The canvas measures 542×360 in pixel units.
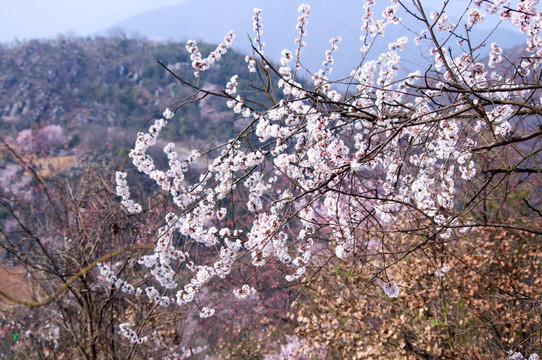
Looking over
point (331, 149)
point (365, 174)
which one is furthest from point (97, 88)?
point (331, 149)

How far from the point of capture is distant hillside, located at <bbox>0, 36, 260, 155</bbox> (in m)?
31.2

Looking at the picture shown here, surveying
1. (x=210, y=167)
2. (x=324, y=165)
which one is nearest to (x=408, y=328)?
(x=324, y=165)

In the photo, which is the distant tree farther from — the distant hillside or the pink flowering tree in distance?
the distant hillside

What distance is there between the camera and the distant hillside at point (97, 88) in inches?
1227

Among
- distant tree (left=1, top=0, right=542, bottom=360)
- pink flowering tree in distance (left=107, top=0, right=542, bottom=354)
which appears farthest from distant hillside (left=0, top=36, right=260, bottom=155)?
pink flowering tree in distance (left=107, top=0, right=542, bottom=354)

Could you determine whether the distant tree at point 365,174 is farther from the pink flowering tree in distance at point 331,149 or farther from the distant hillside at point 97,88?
the distant hillside at point 97,88

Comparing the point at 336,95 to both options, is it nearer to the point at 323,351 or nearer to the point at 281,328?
the point at 323,351

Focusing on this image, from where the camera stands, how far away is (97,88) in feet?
125

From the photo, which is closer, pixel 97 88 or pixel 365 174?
pixel 365 174

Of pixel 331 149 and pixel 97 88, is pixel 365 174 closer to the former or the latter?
pixel 331 149

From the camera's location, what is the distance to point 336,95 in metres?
2.96

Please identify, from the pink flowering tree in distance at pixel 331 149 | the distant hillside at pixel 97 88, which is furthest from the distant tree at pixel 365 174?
the distant hillside at pixel 97 88

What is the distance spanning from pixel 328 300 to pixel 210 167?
10.8ft

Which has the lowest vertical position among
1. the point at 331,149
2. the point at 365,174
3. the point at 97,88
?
the point at 331,149
